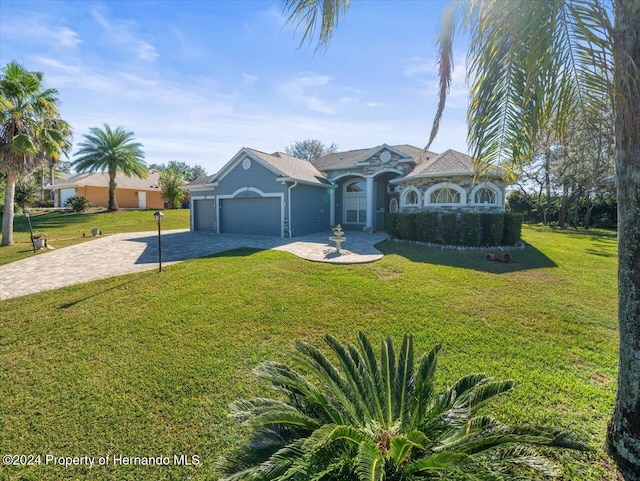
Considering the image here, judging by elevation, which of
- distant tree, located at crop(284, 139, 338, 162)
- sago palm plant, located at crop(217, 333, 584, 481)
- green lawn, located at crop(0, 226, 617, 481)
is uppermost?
distant tree, located at crop(284, 139, 338, 162)

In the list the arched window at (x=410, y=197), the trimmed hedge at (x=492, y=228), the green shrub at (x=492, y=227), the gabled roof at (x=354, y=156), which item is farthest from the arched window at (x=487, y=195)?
the gabled roof at (x=354, y=156)

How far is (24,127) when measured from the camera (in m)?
14.5

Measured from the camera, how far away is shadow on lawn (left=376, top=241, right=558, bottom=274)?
10.5 metres

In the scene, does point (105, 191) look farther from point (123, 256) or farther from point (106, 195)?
point (123, 256)

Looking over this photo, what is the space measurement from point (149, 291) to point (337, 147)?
1731 inches

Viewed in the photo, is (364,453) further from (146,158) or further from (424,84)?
(146,158)

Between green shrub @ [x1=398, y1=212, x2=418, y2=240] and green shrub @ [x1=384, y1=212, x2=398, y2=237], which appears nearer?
green shrub @ [x1=398, y1=212, x2=418, y2=240]

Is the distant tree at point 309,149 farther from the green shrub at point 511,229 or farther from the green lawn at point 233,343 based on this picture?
the green lawn at point 233,343

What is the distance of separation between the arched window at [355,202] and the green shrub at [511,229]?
9.01 m

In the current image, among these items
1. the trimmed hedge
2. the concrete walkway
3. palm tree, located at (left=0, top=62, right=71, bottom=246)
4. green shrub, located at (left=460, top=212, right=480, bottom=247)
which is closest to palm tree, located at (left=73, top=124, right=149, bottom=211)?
palm tree, located at (left=0, top=62, right=71, bottom=246)

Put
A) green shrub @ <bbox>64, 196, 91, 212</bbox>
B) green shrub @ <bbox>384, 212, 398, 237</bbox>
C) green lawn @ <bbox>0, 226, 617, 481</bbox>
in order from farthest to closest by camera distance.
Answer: green shrub @ <bbox>64, 196, 91, 212</bbox>
green shrub @ <bbox>384, 212, 398, 237</bbox>
green lawn @ <bbox>0, 226, 617, 481</bbox>

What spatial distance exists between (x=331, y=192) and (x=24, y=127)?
16828mm

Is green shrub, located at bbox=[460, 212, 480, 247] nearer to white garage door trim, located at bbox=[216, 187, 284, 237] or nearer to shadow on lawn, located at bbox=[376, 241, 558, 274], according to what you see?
shadow on lawn, located at bbox=[376, 241, 558, 274]

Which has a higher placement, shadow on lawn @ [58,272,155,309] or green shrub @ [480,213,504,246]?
green shrub @ [480,213,504,246]
